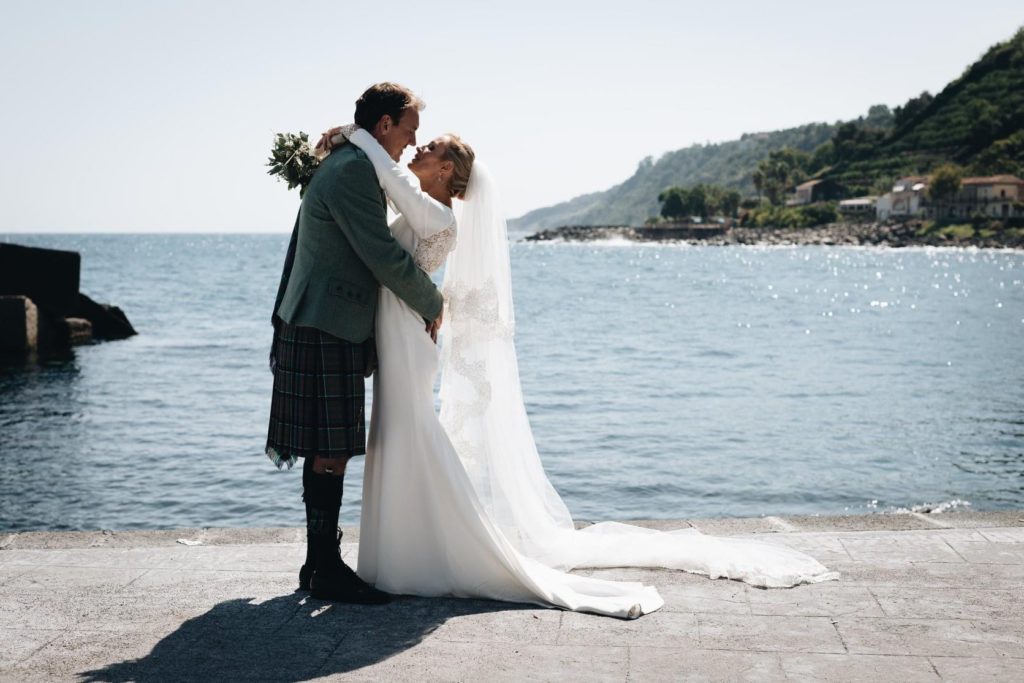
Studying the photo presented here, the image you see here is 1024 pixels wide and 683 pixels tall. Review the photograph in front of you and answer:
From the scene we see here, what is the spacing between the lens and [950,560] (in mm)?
5035

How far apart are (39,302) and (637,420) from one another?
1593 centimetres

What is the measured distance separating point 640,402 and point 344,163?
13.7m

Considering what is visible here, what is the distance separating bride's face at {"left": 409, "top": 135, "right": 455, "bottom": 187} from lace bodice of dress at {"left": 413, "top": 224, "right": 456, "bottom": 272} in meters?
0.24

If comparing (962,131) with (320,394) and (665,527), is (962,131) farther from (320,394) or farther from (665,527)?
(320,394)

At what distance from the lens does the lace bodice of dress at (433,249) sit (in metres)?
4.53

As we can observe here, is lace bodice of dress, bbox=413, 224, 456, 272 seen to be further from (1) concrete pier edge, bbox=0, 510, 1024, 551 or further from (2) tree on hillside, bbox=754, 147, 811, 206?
(2) tree on hillside, bbox=754, 147, 811, 206

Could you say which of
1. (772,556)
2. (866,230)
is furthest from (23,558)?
(866,230)

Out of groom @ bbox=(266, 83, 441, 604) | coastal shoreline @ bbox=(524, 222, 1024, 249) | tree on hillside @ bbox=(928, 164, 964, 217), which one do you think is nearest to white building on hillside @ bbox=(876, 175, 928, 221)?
coastal shoreline @ bbox=(524, 222, 1024, 249)

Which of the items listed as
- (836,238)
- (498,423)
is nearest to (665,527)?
(498,423)

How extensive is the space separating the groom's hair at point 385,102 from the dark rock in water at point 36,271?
2119 cm

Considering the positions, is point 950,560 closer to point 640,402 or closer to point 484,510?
point 484,510

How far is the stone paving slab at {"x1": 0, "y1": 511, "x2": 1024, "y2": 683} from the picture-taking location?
3.62 metres

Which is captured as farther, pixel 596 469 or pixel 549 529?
pixel 596 469

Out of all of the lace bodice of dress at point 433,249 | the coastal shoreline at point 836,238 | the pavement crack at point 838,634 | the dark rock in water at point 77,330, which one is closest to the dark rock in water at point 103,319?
the dark rock in water at point 77,330
